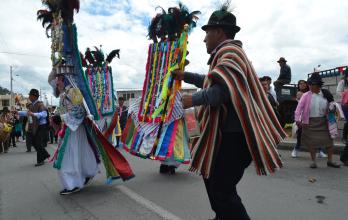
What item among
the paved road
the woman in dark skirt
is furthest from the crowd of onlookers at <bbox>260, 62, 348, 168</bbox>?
the paved road

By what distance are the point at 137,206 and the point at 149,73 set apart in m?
2.45

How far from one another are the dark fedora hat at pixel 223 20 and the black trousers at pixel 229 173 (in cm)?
86

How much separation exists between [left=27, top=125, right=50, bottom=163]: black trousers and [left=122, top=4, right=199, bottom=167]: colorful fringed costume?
152 inches

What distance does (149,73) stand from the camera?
5.97 m

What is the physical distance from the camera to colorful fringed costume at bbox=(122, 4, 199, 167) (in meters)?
5.46

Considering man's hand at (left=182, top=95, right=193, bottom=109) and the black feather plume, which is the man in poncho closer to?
man's hand at (left=182, top=95, right=193, bottom=109)

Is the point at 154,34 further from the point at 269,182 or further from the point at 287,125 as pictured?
the point at 287,125

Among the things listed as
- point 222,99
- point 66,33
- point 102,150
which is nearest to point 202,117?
point 222,99

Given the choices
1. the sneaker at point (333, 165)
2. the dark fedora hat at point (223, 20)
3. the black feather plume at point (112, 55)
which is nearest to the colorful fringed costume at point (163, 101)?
the black feather plume at point (112, 55)

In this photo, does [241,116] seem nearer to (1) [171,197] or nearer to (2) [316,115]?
(1) [171,197]

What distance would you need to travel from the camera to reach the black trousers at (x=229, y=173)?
8.55 feet

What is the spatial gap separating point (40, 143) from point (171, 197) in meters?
5.52

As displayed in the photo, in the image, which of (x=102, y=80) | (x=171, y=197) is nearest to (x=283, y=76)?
(x=102, y=80)

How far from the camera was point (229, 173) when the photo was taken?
2617 millimetres
